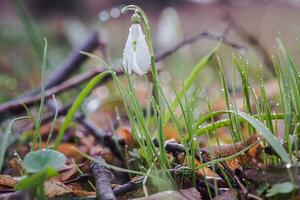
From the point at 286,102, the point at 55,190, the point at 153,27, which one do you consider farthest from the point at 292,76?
the point at 153,27

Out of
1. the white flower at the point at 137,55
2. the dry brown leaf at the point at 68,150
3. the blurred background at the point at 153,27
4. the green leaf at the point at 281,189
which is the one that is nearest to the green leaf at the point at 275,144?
the green leaf at the point at 281,189

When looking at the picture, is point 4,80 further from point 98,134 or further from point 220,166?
point 220,166

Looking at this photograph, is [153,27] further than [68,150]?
Yes

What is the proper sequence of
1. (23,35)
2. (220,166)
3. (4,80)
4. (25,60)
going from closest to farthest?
1. (220,166)
2. (4,80)
3. (25,60)
4. (23,35)

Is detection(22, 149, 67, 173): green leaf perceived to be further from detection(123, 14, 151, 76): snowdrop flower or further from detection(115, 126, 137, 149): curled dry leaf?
detection(115, 126, 137, 149): curled dry leaf

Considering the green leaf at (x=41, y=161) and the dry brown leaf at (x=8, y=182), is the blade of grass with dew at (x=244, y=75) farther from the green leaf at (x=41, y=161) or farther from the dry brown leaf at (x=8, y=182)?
the dry brown leaf at (x=8, y=182)

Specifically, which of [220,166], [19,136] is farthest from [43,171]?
[19,136]

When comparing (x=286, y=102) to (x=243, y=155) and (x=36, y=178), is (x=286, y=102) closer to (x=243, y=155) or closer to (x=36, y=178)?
(x=243, y=155)
